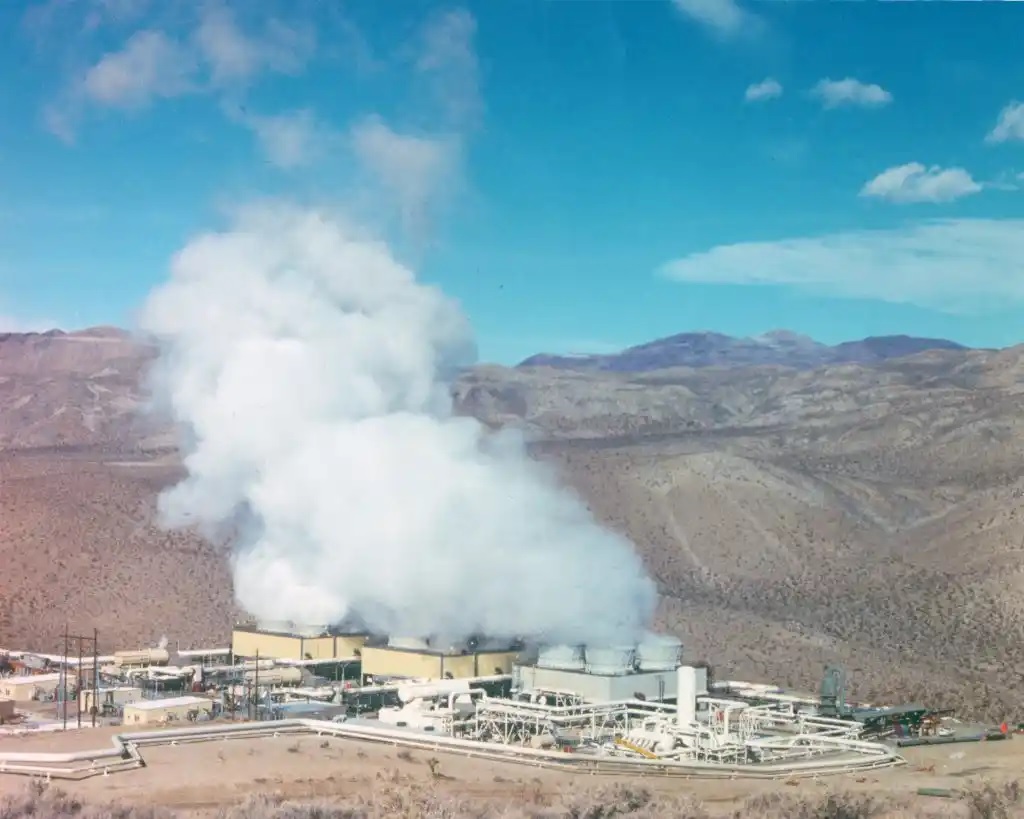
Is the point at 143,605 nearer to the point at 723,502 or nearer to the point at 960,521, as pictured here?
the point at 723,502

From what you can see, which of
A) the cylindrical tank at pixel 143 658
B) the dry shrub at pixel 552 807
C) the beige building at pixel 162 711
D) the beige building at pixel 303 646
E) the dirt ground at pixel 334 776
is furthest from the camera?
the beige building at pixel 303 646

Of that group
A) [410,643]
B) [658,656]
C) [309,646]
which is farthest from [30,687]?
[658,656]

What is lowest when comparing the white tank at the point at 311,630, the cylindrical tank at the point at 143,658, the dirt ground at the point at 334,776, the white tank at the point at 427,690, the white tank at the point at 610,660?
the dirt ground at the point at 334,776

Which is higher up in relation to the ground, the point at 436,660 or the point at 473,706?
the point at 436,660

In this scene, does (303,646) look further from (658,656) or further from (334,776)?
(334,776)

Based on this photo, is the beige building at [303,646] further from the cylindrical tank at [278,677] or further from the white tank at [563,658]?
the white tank at [563,658]

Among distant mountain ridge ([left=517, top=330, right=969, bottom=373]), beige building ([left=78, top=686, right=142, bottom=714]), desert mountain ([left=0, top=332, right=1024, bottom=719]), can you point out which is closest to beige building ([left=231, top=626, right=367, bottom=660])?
beige building ([left=78, top=686, right=142, bottom=714])

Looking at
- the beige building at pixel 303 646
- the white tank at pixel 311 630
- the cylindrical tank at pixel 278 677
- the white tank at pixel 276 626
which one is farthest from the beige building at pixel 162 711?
the white tank at pixel 276 626

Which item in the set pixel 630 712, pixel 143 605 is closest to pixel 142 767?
pixel 630 712

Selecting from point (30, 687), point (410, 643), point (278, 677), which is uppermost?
point (410, 643)
